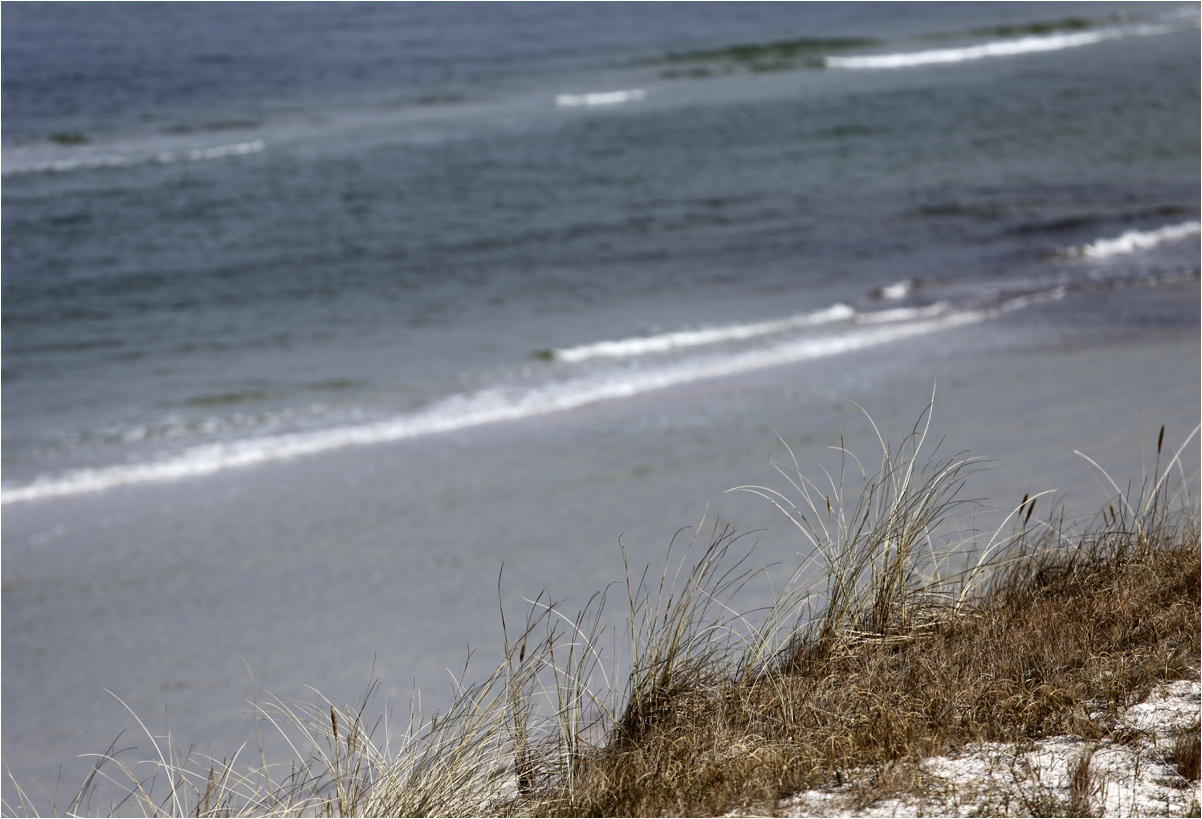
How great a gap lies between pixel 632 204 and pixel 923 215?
12.5ft

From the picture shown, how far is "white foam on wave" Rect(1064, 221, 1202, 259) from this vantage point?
35.7ft

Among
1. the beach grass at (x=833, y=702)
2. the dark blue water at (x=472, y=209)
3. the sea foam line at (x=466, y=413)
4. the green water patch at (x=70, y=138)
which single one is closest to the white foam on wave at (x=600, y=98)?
the dark blue water at (x=472, y=209)

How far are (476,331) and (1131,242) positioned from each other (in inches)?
299

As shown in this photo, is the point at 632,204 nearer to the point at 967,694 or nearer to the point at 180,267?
the point at 180,267

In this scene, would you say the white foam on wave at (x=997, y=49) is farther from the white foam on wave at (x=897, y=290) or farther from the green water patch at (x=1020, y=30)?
the white foam on wave at (x=897, y=290)

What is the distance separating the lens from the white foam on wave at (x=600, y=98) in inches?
750

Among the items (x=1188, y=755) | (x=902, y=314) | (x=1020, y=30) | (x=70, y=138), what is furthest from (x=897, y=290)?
(x=1020, y=30)

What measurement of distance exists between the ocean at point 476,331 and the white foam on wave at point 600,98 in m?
0.15

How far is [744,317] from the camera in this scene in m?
9.48

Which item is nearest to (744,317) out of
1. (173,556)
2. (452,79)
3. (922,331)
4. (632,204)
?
(922,331)

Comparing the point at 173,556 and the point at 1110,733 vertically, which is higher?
the point at 1110,733

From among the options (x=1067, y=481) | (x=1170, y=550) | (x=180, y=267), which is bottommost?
(x=1067, y=481)

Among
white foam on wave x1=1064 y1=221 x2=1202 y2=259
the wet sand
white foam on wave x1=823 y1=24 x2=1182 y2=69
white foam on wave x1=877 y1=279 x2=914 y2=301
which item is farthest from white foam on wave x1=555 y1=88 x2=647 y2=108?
the wet sand

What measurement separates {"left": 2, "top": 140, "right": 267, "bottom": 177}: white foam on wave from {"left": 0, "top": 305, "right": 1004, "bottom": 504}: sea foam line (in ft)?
33.0
